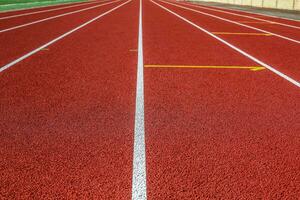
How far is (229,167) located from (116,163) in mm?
912

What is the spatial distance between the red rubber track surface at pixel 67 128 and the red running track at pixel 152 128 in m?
0.01

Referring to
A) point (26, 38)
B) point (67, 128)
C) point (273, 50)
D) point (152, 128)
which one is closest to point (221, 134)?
point (152, 128)

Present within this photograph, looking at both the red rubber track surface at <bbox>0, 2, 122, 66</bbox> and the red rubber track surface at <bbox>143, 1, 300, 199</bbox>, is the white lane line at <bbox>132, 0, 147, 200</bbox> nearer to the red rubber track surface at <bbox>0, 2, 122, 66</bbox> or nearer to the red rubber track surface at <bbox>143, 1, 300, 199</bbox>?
the red rubber track surface at <bbox>143, 1, 300, 199</bbox>

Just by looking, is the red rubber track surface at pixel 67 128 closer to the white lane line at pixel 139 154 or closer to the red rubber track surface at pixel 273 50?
the white lane line at pixel 139 154

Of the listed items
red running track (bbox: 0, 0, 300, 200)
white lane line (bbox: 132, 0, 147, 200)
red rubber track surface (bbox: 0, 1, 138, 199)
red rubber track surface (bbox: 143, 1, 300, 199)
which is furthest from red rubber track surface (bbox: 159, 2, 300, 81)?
white lane line (bbox: 132, 0, 147, 200)

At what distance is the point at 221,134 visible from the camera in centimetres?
400

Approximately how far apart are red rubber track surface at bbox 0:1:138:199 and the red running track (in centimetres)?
1

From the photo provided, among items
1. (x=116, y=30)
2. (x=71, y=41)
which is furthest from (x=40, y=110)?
(x=116, y=30)

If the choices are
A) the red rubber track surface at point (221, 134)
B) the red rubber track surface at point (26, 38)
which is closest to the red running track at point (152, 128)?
the red rubber track surface at point (221, 134)

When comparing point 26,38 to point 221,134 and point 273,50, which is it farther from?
point 221,134

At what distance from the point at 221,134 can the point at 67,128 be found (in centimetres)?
153

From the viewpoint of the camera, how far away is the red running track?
2961 mm

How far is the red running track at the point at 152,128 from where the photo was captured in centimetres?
296

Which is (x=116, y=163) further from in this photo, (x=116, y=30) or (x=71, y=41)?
(x=116, y=30)
